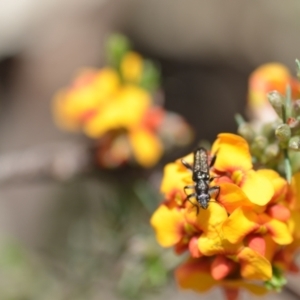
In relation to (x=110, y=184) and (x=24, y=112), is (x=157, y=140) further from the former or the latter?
(x=24, y=112)

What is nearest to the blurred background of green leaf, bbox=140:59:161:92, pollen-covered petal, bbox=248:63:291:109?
green leaf, bbox=140:59:161:92

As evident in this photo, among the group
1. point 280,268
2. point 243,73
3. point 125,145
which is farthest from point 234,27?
point 280,268

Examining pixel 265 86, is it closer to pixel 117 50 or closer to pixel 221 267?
pixel 117 50

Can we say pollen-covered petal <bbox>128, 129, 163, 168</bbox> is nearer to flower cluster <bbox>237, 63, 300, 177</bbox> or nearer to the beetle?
flower cluster <bbox>237, 63, 300, 177</bbox>

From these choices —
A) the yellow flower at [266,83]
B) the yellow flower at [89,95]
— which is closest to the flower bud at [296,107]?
the yellow flower at [266,83]

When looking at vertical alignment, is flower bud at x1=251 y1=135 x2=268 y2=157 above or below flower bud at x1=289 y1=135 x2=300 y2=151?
above

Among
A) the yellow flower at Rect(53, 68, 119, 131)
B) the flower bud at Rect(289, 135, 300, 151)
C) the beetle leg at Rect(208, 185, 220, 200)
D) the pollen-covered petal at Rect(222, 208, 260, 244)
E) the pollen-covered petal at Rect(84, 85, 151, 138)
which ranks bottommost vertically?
the pollen-covered petal at Rect(222, 208, 260, 244)
